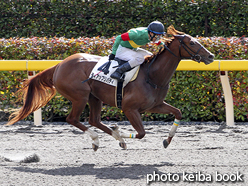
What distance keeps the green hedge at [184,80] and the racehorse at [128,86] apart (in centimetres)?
146

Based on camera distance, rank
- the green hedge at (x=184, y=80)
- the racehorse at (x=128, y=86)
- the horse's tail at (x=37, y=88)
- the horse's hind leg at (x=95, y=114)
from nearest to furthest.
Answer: the racehorse at (x=128, y=86), the horse's hind leg at (x=95, y=114), the horse's tail at (x=37, y=88), the green hedge at (x=184, y=80)

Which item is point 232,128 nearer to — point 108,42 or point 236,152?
point 236,152

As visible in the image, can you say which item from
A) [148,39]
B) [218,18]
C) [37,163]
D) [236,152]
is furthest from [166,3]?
[37,163]

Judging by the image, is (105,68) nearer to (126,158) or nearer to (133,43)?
(133,43)

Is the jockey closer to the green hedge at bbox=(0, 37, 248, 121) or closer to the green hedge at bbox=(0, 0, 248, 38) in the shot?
the green hedge at bbox=(0, 37, 248, 121)

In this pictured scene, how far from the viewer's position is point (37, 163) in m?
4.09

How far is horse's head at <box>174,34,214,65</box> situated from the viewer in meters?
4.21

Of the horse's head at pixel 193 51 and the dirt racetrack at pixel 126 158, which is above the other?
the horse's head at pixel 193 51

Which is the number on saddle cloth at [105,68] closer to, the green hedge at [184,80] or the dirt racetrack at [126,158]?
the dirt racetrack at [126,158]

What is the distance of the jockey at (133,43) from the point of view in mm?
4336

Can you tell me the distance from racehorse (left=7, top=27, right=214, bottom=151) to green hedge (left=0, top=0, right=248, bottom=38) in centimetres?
393

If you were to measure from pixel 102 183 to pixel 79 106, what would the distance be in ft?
5.10

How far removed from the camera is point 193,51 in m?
4.23

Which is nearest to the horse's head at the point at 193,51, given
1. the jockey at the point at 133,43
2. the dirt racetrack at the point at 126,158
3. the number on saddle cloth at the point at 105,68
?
the jockey at the point at 133,43
